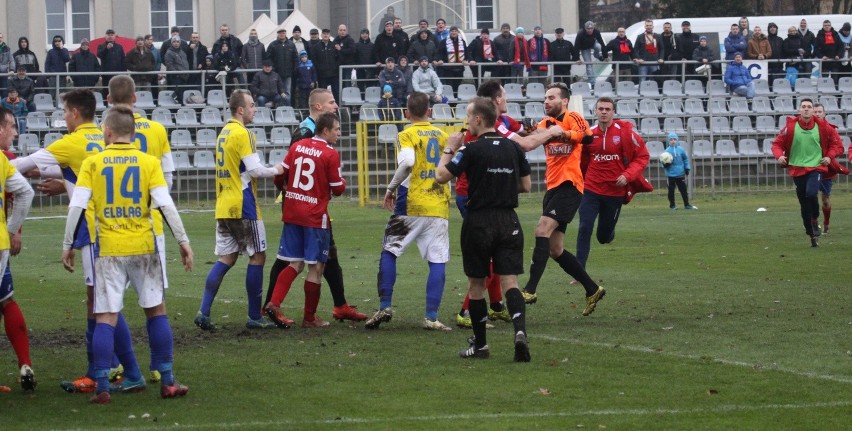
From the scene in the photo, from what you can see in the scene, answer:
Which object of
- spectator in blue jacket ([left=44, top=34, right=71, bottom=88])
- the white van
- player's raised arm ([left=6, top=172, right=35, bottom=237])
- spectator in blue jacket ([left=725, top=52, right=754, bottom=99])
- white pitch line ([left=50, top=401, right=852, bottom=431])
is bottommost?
white pitch line ([left=50, top=401, right=852, bottom=431])

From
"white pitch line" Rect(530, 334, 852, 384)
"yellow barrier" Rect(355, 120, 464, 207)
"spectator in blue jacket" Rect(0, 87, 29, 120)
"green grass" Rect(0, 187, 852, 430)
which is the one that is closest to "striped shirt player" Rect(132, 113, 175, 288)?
"green grass" Rect(0, 187, 852, 430)

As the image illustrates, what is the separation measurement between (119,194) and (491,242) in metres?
2.66

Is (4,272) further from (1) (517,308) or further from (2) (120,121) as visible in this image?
(1) (517,308)

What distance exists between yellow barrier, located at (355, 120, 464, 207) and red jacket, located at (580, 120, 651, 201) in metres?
15.3

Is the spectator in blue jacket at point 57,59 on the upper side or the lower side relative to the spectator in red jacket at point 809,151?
upper

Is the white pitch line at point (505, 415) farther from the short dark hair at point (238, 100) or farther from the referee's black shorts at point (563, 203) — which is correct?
the referee's black shorts at point (563, 203)

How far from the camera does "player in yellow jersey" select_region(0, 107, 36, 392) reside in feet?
26.6

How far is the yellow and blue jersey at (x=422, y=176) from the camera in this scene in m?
10.7

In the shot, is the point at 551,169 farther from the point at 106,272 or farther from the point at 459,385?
the point at 106,272

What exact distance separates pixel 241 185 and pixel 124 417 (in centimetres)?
366

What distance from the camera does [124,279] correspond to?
25.8 feet

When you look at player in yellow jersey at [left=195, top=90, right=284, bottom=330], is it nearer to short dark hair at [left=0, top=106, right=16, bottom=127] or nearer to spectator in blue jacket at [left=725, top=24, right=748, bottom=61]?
short dark hair at [left=0, top=106, right=16, bottom=127]

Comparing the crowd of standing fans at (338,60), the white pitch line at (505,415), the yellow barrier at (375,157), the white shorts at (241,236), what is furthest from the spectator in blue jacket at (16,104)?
the white pitch line at (505,415)

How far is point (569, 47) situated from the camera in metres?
33.1
